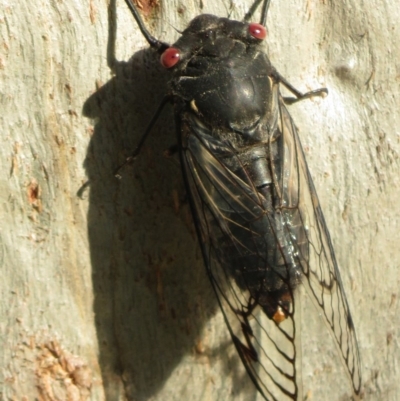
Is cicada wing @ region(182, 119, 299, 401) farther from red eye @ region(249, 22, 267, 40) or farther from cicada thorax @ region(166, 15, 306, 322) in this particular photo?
red eye @ region(249, 22, 267, 40)

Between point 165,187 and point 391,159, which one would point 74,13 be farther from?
point 391,159

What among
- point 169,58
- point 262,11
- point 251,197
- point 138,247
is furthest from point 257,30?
point 138,247

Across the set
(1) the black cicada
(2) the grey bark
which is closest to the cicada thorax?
(1) the black cicada

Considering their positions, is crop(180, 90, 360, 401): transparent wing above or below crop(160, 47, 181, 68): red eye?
below

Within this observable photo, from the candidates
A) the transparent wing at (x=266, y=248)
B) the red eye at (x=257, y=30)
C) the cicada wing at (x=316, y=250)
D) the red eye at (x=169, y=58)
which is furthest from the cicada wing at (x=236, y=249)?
the red eye at (x=257, y=30)

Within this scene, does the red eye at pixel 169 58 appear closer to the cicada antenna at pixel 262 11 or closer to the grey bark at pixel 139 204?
the grey bark at pixel 139 204

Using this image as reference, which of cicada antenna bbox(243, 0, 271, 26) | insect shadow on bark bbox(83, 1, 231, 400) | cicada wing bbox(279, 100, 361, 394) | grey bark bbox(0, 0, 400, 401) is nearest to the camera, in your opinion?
grey bark bbox(0, 0, 400, 401)
